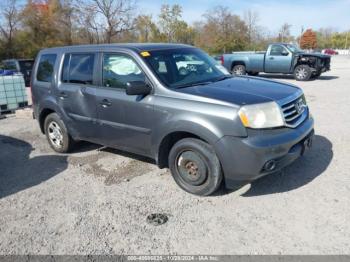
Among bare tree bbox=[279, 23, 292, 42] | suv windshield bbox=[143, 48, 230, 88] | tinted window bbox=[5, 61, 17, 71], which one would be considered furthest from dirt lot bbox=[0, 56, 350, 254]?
bare tree bbox=[279, 23, 292, 42]

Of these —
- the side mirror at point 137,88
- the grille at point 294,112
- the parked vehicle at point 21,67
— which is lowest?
the grille at point 294,112

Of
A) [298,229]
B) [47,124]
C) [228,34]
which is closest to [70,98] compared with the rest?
[47,124]

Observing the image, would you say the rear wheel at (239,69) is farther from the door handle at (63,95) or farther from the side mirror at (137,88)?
the side mirror at (137,88)

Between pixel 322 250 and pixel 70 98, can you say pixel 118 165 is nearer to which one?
pixel 70 98

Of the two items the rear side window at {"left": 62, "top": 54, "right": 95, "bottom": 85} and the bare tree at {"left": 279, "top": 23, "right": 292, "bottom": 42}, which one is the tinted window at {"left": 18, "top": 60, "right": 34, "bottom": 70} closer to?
the rear side window at {"left": 62, "top": 54, "right": 95, "bottom": 85}

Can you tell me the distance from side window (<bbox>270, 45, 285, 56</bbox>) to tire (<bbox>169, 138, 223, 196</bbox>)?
13572mm

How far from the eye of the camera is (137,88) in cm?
404

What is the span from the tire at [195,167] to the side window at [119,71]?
3.57ft

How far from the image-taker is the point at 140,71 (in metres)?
4.29

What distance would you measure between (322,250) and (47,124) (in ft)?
16.2

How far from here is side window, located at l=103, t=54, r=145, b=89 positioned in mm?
4362

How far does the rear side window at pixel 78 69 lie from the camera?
16.3 feet

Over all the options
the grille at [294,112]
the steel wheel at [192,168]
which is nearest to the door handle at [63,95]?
the steel wheel at [192,168]

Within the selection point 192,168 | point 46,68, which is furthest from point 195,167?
point 46,68
